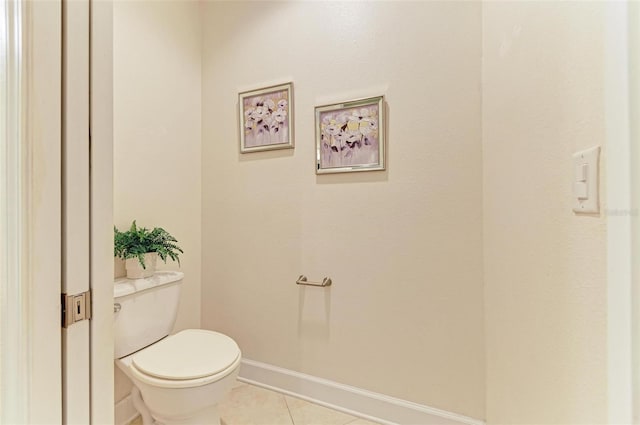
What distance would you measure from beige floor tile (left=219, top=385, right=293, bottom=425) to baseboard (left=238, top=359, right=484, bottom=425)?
0.19 ft

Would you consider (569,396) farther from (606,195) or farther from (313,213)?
(313,213)

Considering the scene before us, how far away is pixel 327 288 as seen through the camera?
1734mm

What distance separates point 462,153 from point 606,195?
1.04m

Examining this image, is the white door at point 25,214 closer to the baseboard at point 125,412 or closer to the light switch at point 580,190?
the light switch at point 580,190

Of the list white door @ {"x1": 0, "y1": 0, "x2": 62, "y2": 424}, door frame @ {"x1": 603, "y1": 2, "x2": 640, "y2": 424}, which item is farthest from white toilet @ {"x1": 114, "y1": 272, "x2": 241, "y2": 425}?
door frame @ {"x1": 603, "y1": 2, "x2": 640, "y2": 424}

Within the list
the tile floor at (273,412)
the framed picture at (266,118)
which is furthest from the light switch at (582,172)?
the tile floor at (273,412)

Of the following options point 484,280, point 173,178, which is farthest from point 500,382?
point 173,178

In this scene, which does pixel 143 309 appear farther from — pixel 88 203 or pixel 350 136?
pixel 350 136

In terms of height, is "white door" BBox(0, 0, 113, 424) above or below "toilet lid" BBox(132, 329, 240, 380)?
above

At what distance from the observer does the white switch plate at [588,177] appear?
0.51 m

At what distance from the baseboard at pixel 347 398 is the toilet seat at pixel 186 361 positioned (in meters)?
0.54

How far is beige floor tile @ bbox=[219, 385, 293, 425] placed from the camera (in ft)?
5.19

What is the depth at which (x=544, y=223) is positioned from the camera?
75 centimetres

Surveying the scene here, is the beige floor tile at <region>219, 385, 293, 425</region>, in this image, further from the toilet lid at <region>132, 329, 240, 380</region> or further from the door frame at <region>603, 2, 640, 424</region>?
the door frame at <region>603, 2, 640, 424</region>
